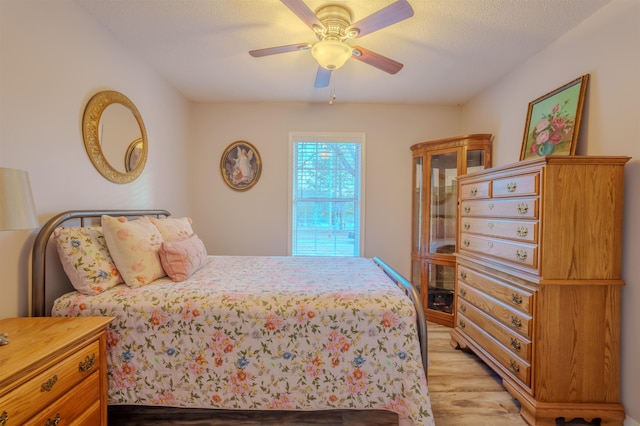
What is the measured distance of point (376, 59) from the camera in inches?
77.5

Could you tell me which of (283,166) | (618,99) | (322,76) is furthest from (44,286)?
(618,99)

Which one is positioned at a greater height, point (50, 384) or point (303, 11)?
point (303, 11)

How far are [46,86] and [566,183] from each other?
2953 mm

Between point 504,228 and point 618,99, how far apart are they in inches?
38.6

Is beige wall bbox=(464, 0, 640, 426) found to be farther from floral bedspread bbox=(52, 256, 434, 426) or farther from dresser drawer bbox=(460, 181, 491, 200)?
floral bedspread bbox=(52, 256, 434, 426)

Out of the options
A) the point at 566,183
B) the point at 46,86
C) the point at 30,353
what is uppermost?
the point at 46,86

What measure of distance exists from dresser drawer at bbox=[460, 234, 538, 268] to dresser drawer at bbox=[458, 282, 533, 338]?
31 cm

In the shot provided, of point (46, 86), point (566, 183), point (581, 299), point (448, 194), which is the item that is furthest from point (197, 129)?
point (581, 299)

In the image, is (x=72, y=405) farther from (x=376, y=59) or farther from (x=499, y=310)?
(x=376, y=59)

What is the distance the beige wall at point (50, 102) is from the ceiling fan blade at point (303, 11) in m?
1.37

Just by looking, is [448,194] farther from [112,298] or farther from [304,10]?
[112,298]

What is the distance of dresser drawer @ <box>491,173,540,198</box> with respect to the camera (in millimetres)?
1638

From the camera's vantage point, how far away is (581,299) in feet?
5.26

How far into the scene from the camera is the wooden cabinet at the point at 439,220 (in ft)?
10.00
